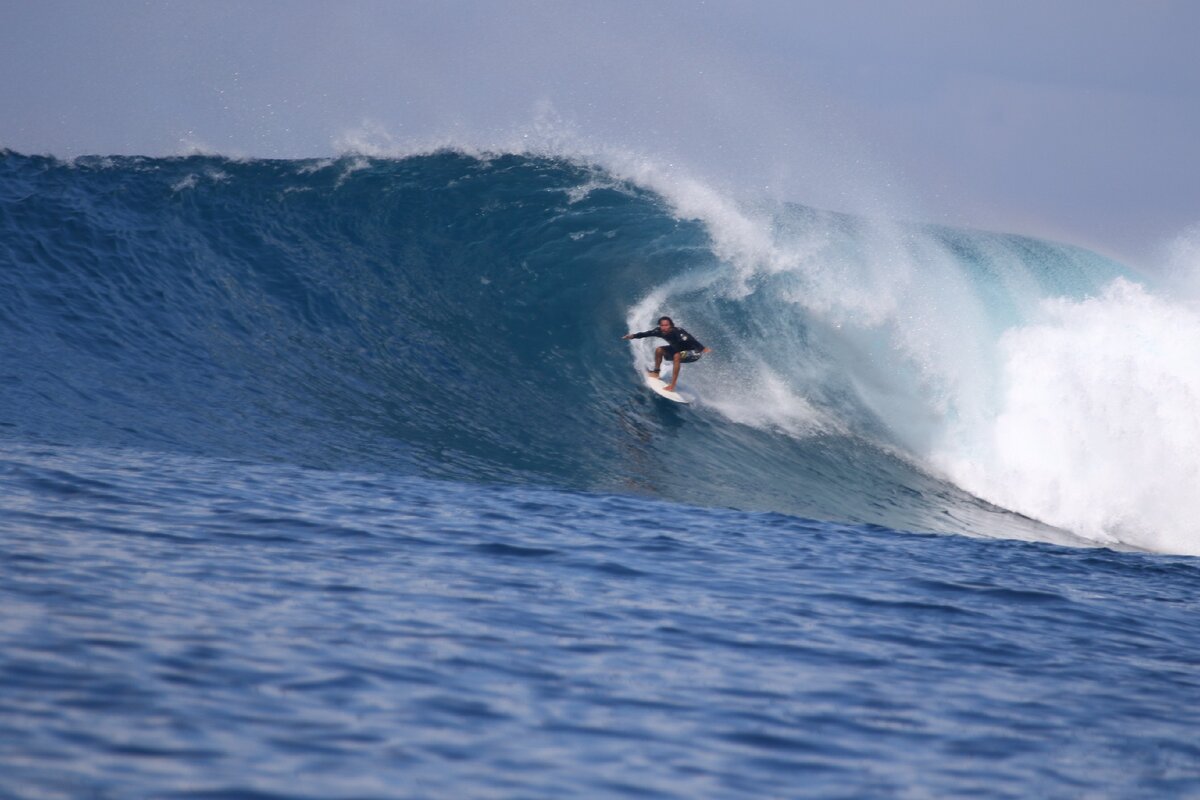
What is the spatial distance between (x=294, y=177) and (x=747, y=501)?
10.6 metres

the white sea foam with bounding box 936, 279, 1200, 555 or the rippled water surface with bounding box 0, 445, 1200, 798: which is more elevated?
the white sea foam with bounding box 936, 279, 1200, 555

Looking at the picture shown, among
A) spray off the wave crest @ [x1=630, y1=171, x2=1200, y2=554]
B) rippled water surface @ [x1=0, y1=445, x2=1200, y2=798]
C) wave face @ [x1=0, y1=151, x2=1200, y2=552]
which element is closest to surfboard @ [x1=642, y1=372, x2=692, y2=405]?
wave face @ [x1=0, y1=151, x2=1200, y2=552]

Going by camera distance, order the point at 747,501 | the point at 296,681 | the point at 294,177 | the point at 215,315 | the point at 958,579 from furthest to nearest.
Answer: the point at 294,177 → the point at 215,315 → the point at 747,501 → the point at 958,579 → the point at 296,681

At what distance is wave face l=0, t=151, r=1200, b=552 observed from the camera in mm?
11609

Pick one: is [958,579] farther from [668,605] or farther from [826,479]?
[826,479]

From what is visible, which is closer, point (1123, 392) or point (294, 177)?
point (1123, 392)

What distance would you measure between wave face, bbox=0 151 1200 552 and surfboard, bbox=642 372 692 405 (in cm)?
17

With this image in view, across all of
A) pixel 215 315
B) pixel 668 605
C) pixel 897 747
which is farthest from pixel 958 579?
pixel 215 315

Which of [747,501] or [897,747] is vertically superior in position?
[747,501]

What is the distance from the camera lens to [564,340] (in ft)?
49.5

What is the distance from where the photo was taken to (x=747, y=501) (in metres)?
11.0

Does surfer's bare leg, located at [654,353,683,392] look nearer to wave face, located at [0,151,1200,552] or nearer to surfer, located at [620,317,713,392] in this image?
surfer, located at [620,317,713,392]

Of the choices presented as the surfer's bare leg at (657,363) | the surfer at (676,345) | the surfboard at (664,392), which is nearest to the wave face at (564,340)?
the surfboard at (664,392)

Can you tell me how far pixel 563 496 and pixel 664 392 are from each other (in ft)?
13.7
